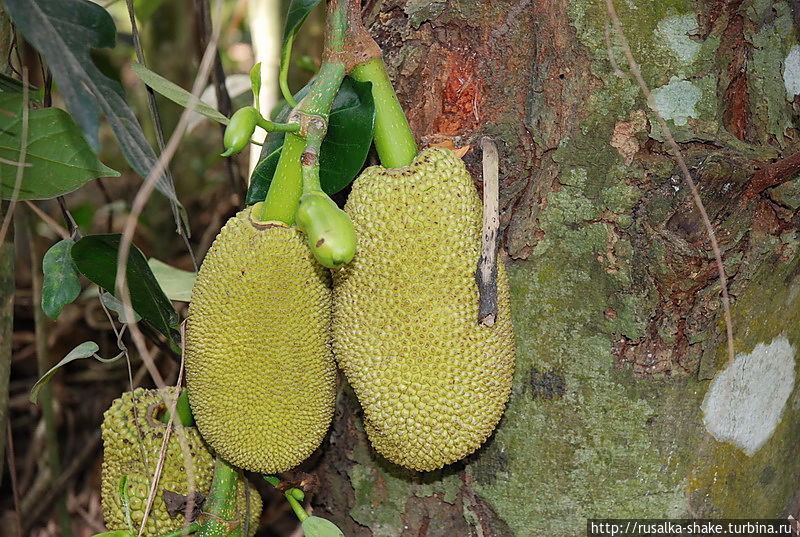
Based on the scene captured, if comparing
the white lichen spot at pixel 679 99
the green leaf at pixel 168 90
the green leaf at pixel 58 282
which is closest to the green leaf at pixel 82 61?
the green leaf at pixel 168 90

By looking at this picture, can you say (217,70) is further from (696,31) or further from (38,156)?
(696,31)

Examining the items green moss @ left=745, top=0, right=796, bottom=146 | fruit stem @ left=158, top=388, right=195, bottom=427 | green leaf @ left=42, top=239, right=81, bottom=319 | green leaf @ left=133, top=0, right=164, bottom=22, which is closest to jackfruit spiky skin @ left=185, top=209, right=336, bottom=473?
fruit stem @ left=158, top=388, right=195, bottom=427

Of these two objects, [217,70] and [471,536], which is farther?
[217,70]

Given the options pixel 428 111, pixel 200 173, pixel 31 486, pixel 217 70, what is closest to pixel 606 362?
pixel 428 111

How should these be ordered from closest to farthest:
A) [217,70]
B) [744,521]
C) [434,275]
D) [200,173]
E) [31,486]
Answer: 1. [434,275]
2. [744,521]
3. [217,70]
4. [31,486]
5. [200,173]

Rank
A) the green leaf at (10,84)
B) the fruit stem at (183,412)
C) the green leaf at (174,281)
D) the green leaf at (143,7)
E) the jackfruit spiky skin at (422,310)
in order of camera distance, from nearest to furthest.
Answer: the jackfruit spiky skin at (422,310), the green leaf at (10,84), the fruit stem at (183,412), the green leaf at (174,281), the green leaf at (143,7)

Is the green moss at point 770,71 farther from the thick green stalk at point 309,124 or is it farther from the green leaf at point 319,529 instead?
the green leaf at point 319,529

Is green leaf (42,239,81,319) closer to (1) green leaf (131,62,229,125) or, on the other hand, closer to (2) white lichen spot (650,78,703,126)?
(1) green leaf (131,62,229,125)
